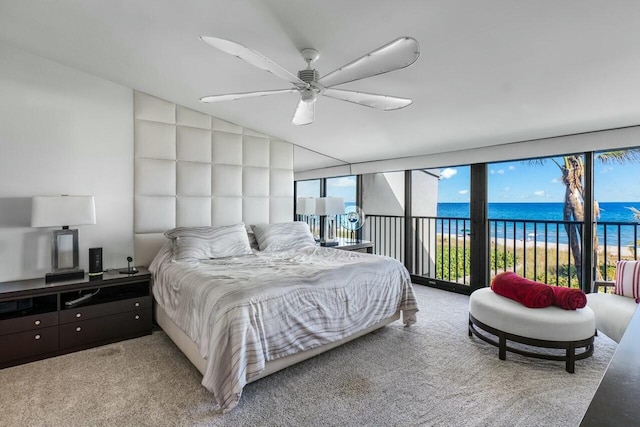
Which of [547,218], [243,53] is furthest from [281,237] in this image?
[547,218]

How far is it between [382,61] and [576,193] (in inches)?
163

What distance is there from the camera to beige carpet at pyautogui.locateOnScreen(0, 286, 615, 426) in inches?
72.9

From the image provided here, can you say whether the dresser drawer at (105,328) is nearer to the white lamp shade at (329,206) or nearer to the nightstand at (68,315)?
the nightstand at (68,315)

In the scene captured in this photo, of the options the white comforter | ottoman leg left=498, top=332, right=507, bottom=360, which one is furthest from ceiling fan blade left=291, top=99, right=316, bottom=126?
ottoman leg left=498, top=332, right=507, bottom=360

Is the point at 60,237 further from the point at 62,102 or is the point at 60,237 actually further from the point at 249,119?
the point at 249,119

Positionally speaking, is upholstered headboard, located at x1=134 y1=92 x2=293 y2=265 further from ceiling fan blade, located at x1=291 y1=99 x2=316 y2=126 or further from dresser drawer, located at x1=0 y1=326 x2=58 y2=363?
ceiling fan blade, located at x1=291 y1=99 x2=316 y2=126

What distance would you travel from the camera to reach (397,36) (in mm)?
2148

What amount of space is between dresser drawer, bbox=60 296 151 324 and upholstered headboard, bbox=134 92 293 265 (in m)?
0.63

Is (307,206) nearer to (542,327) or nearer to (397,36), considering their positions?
(397,36)

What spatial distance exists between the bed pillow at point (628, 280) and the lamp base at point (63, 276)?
16.1 feet

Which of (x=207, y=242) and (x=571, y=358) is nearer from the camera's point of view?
(x=571, y=358)

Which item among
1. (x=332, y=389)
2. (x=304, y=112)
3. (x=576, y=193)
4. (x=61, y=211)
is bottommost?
(x=332, y=389)

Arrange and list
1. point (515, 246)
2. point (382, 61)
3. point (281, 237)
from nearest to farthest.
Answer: point (382, 61)
point (281, 237)
point (515, 246)

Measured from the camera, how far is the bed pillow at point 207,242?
3.21 m
